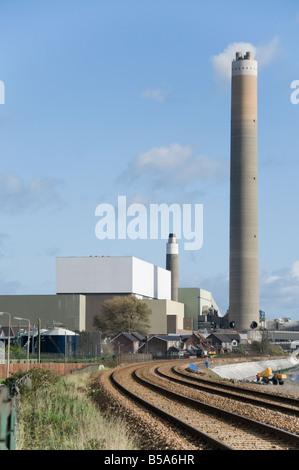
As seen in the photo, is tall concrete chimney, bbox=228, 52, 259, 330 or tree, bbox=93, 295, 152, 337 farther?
tree, bbox=93, 295, 152, 337

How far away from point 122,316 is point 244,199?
3488 cm

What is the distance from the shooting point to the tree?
151125 millimetres

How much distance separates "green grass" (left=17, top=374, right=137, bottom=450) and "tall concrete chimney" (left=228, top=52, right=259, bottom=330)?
11627 cm

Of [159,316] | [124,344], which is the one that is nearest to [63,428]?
[124,344]

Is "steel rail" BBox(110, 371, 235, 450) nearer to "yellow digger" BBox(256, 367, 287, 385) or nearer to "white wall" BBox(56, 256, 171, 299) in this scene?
"yellow digger" BBox(256, 367, 287, 385)

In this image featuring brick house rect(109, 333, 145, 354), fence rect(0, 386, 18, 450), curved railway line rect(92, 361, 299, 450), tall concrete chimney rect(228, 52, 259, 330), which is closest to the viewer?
fence rect(0, 386, 18, 450)

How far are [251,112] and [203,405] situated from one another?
12454 centimetres

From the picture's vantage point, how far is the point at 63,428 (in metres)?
19.2

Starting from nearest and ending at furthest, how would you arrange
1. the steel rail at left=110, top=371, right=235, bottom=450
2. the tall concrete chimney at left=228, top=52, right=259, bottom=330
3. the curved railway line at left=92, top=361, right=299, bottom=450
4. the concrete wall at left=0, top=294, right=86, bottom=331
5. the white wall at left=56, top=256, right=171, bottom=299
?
1. the steel rail at left=110, top=371, right=235, bottom=450
2. the curved railway line at left=92, top=361, right=299, bottom=450
3. the tall concrete chimney at left=228, top=52, right=259, bottom=330
4. the concrete wall at left=0, top=294, right=86, bottom=331
5. the white wall at left=56, top=256, right=171, bottom=299

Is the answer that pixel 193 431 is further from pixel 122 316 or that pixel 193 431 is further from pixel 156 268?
pixel 156 268

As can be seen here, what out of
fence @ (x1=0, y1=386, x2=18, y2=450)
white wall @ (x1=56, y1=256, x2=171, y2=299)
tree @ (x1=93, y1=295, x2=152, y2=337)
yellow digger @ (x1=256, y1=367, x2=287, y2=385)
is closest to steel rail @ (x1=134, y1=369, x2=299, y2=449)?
fence @ (x1=0, y1=386, x2=18, y2=450)

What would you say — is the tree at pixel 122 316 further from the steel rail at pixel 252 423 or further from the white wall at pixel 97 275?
the steel rail at pixel 252 423

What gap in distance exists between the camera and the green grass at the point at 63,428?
15297 mm

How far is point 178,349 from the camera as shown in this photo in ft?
427
